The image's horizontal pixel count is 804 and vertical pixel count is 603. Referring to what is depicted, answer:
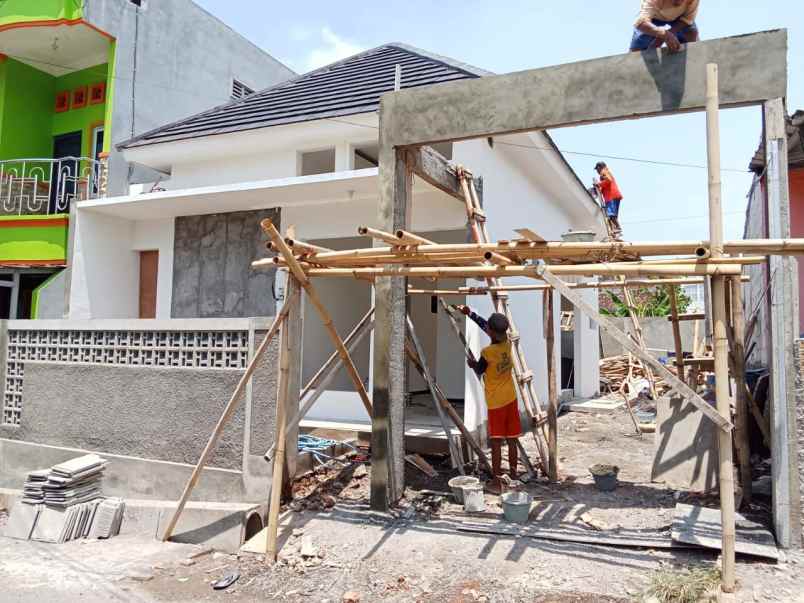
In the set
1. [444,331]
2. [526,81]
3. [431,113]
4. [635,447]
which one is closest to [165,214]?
[444,331]

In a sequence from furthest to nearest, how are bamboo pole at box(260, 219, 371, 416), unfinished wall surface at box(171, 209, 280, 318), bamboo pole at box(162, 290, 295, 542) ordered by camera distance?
1. unfinished wall surface at box(171, 209, 280, 318)
2. bamboo pole at box(162, 290, 295, 542)
3. bamboo pole at box(260, 219, 371, 416)

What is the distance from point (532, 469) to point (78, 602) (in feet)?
14.9

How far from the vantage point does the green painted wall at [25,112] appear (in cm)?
1334

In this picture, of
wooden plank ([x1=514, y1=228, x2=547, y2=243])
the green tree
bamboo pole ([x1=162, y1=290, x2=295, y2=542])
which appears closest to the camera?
wooden plank ([x1=514, y1=228, x2=547, y2=243])

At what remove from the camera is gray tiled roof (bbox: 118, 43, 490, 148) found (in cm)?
895

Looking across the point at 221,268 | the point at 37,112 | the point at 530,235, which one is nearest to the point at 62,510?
the point at 530,235

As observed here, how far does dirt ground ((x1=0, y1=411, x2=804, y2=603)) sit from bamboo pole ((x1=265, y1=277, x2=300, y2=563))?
5.7 inches

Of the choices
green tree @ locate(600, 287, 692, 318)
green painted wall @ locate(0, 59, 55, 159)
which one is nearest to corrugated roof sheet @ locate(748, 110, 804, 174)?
green tree @ locate(600, 287, 692, 318)

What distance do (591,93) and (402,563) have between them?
4237 mm

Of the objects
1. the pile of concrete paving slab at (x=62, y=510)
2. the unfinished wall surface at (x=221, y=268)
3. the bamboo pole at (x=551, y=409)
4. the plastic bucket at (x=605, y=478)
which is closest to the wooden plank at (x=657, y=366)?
the bamboo pole at (x=551, y=409)

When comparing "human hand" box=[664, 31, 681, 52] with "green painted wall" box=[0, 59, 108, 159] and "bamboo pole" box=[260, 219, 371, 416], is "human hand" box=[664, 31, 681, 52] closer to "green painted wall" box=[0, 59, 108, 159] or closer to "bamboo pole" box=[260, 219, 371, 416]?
"bamboo pole" box=[260, 219, 371, 416]

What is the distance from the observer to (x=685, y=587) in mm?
3750

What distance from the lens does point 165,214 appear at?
10742 millimetres

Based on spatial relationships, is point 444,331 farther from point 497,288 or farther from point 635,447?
point 497,288
